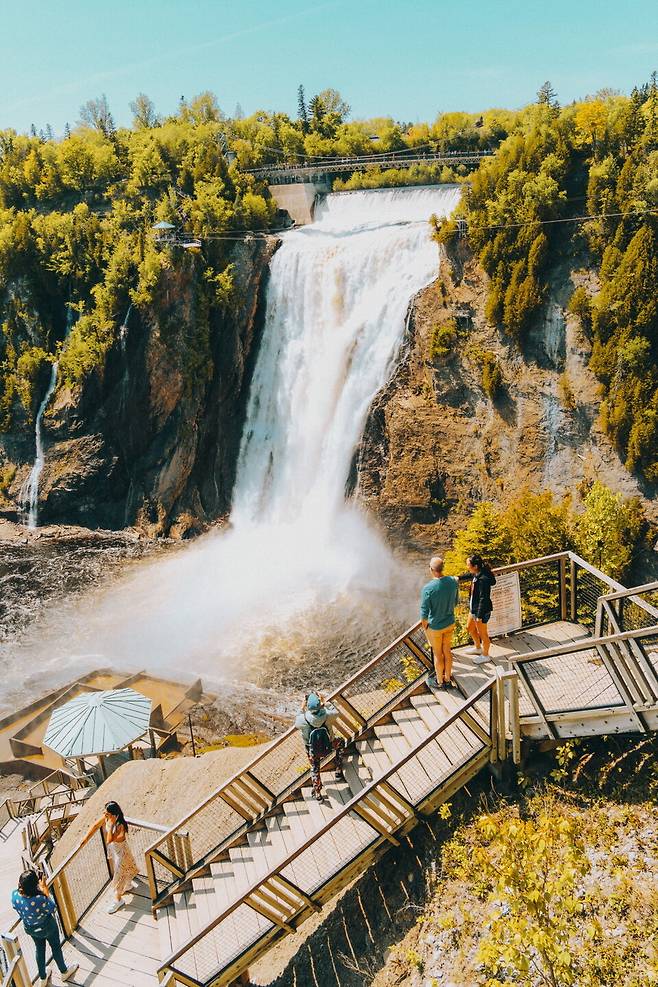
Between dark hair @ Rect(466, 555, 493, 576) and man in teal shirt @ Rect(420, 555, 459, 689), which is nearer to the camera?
man in teal shirt @ Rect(420, 555, 459, 689)

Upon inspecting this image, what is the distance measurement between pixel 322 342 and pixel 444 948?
25094 millimetres

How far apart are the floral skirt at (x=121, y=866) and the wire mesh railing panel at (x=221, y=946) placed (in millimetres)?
1727

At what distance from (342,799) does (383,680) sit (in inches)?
80.1

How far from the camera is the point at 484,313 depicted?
25078mm

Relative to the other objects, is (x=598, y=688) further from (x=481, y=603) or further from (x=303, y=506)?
(x=303, y=506)

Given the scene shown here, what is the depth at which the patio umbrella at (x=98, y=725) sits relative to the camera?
45.2 ft

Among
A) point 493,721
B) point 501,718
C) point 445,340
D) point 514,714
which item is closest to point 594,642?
point 514,714

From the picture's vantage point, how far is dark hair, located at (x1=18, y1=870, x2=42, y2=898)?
8531 millimetres

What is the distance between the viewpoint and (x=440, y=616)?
9.92 m

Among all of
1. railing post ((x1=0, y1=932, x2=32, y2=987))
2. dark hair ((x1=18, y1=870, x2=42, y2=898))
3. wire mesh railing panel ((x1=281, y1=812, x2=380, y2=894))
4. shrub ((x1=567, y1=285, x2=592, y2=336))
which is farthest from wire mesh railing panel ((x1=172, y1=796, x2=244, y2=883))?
shrub ((x1=567, y1=285, x2=592, y2=336))

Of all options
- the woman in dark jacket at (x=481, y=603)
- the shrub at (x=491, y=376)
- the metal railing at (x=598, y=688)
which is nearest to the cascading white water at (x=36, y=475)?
Result: the shrub at (x=491, y=376)

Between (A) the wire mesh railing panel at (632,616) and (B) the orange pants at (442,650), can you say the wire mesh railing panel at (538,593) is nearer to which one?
(A) the wire mesh railing panel at (632,616)

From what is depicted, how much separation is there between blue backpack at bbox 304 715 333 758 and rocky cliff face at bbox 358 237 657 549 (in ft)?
49.5

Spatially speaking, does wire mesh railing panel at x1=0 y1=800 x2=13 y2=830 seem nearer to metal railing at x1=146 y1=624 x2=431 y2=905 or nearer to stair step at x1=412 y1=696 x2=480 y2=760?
metal railing at x1=146 y1=624 x2=431 y2=905
